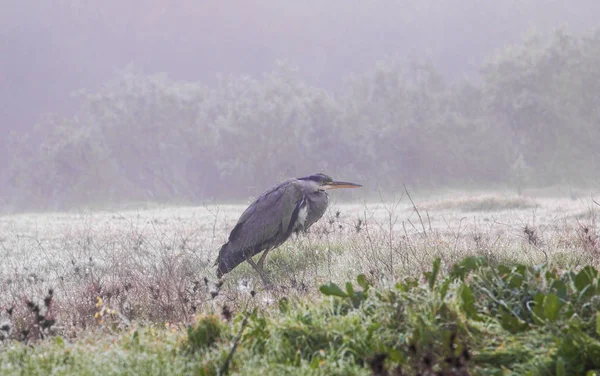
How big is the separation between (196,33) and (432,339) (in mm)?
85457

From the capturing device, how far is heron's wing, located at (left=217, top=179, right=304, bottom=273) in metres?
7.50

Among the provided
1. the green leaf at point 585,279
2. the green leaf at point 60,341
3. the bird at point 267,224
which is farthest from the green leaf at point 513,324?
the bird at point 267,224

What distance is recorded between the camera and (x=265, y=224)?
755cm

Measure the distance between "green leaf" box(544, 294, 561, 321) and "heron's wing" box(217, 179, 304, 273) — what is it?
15.4 feet

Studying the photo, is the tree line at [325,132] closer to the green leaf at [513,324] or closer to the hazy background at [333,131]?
the hazy background at [333,131]

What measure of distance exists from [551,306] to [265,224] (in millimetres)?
4785

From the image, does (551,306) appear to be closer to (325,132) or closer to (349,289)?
(349,289)

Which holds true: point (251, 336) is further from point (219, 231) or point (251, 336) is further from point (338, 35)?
point (338, 35)

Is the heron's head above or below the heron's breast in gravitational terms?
above

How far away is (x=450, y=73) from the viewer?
220 ft

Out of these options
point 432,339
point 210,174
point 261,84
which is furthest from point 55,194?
point 432,339

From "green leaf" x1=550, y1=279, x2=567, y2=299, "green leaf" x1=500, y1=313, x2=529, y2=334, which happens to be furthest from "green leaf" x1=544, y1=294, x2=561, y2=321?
"green leaf" x1=550, y1=279, x2=567, y2=299

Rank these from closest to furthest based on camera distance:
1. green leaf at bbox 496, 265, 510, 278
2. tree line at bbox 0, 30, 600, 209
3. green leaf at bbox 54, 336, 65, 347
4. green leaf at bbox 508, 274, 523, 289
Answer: green leaf at bbox 54, 336, 65, 347 → green leaf at bbox 508, 274, 523, 289 → green leaf at bbox 496, 265, 510, 278 → tree line at bbox 0, 30, 600, 209

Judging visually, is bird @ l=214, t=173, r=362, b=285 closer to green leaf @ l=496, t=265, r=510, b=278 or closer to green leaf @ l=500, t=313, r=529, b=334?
green leaf @ l=496, t=265, r=510, b=278
